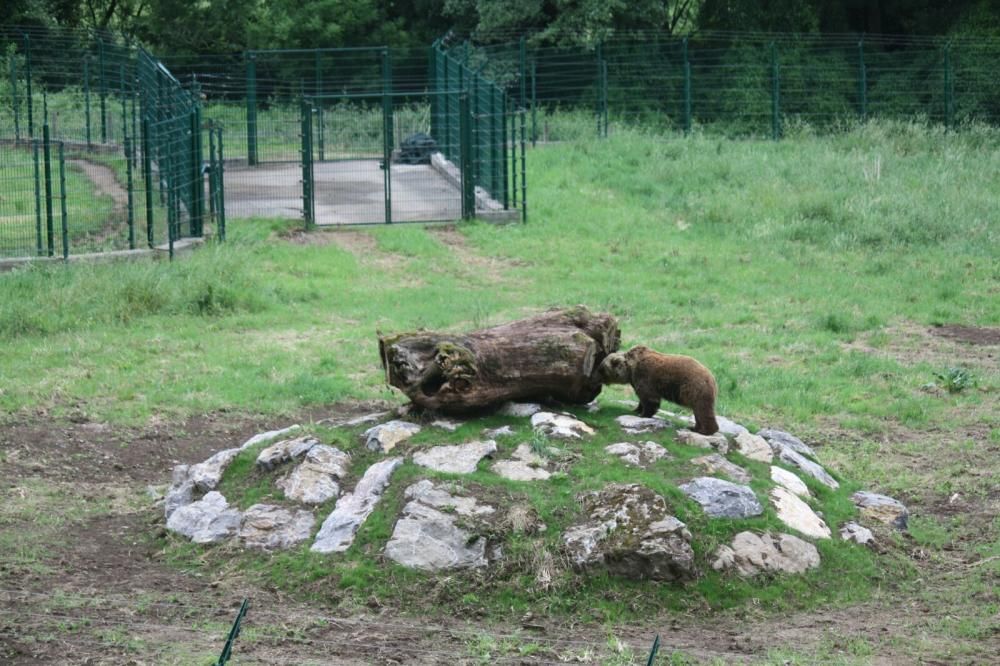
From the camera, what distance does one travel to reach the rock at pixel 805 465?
952cm

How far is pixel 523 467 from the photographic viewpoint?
8688 millimetres

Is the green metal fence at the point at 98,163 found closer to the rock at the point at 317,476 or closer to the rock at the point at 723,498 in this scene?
the rock at the point at 317,476

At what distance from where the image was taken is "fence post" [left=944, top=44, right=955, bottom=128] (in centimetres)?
3169

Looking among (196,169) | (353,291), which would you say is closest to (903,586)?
(353,291)

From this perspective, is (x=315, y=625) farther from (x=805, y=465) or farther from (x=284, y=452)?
(x=805, y=465)

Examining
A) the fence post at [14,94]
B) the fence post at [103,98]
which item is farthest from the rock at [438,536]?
the fence post at [14,94]

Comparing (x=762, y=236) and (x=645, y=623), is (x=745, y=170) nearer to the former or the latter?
(x=762, y=236)

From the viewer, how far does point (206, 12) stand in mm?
40500

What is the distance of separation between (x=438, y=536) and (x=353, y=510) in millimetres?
714

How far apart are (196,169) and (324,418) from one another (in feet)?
33.3

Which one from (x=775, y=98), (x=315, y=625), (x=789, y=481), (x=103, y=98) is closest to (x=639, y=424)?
(x=789, y=481)

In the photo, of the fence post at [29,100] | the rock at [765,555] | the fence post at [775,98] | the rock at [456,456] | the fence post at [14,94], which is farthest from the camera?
the fence post at [775,98]

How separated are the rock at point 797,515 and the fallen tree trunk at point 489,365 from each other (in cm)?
163

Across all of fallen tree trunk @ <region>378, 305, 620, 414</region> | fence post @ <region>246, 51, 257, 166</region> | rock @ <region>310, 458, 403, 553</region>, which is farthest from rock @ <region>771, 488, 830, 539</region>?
fence post @ <region>246, 51, 257, 166</region>
